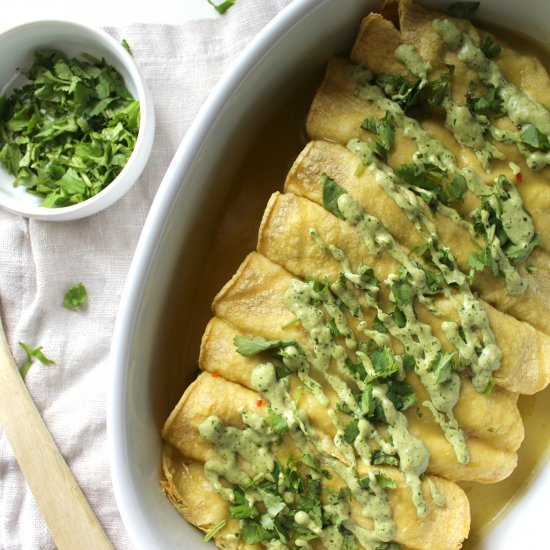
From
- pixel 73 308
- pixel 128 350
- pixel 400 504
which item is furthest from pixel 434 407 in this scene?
pixel 73 308

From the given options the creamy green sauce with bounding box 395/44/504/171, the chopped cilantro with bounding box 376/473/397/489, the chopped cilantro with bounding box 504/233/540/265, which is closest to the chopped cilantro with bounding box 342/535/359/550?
the chopped cilantro with bounding box 376/473/397/489

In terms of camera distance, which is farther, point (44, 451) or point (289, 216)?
point (44, 451)

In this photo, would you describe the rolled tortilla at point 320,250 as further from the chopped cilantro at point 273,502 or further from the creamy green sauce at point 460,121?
the chopped cilantro at point 273,502

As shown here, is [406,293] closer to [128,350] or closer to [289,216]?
[289,216]

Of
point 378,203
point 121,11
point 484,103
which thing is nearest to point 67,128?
point 121,11

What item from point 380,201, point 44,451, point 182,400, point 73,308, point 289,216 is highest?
point 380,201

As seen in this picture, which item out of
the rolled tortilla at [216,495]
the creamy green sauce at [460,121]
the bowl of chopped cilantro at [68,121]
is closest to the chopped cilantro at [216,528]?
the rolled tortilla at [216,495]
